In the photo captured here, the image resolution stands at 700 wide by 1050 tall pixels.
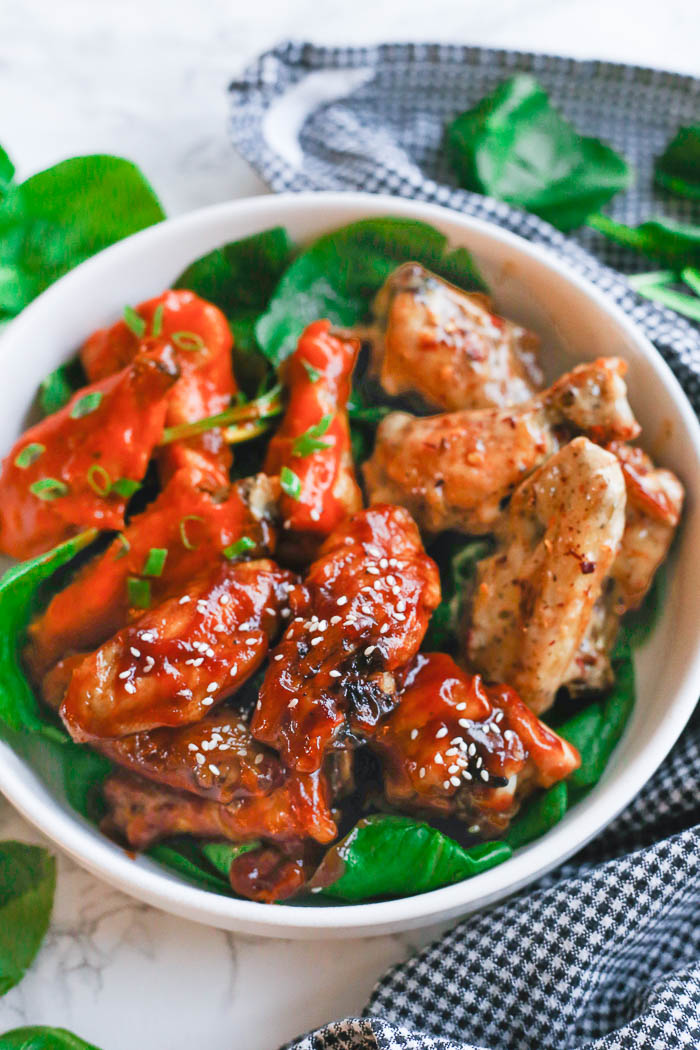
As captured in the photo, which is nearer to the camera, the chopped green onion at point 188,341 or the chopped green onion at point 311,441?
the chopped green onion at point 311,441

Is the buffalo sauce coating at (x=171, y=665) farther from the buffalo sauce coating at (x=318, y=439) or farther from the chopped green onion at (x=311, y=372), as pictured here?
the chopped green onion at (x=311, y=372)

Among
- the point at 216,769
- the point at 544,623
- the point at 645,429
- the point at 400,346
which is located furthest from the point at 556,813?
the point at 400,346

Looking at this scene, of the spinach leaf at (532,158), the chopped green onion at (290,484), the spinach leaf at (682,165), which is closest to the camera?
the chopped green onion at (290,484)

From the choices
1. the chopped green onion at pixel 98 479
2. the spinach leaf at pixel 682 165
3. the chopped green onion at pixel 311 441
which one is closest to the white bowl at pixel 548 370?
the chopped green onion at pixel 98 479

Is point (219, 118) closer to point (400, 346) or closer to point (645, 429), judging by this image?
point (400, 346)

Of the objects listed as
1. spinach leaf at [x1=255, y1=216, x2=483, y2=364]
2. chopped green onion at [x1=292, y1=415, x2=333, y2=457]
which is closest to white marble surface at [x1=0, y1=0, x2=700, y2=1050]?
spinach leaf at [x1=255, y1=216, x2=483, y2=364]

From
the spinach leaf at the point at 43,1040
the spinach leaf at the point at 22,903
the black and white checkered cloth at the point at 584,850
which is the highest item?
the black and white checkered cloth at the point at 584,850

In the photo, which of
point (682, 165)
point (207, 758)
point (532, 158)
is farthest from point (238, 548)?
point (682, 165)

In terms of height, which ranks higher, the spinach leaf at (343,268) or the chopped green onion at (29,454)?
the spinach leaf at (343,268)
